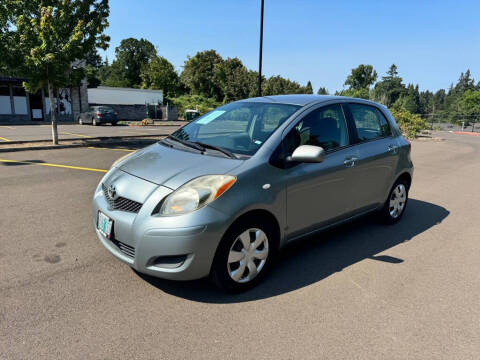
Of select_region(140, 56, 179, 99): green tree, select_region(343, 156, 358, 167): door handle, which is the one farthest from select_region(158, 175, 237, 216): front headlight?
select_region(140, 56, 179, 99): green tree

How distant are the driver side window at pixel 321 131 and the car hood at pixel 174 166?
0.69 metres

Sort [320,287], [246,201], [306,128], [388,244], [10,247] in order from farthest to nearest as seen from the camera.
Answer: [388,244]
[10,247]
[306,128]
[320,287]
[246,201]

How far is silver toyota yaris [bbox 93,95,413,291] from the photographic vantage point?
2.80m

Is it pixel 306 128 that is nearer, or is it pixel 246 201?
pixel 246 201

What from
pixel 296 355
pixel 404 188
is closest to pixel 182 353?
pixel 296 355

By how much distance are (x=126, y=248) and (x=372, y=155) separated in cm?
294

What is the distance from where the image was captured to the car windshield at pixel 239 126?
11.5 feet

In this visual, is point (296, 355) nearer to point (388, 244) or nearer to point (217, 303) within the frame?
point (217, 303)

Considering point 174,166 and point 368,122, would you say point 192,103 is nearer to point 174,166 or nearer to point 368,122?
point 368,122

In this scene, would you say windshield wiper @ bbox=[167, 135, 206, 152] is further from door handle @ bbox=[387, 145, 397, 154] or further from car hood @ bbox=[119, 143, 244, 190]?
door handle @ bbox=[387, 145, 397, 154]

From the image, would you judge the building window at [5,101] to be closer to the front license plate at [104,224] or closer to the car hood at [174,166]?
the car hood at [174,166]

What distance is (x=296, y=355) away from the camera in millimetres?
2404

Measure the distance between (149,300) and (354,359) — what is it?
163 cm

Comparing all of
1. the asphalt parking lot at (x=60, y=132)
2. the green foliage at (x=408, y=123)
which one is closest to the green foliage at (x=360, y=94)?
the green foliage at (x=408, y=123)
